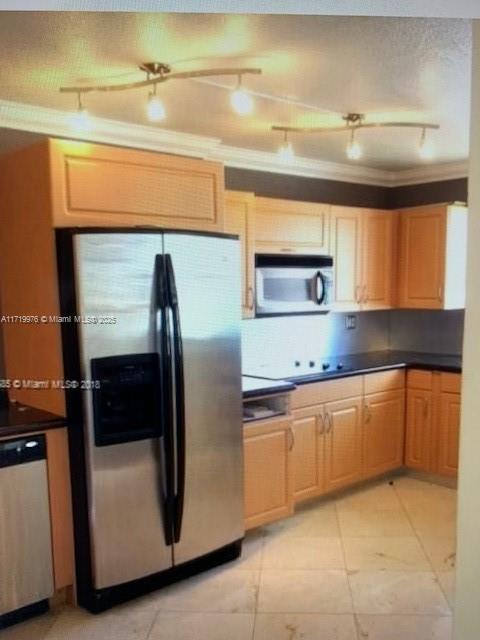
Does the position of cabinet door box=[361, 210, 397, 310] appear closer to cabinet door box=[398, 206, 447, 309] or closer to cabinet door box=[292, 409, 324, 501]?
cabinet door box=[398, 206, 447, 309]

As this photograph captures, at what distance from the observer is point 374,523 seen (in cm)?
353

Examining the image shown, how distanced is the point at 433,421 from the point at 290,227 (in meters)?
1.78

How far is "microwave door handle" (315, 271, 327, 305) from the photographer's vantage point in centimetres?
387

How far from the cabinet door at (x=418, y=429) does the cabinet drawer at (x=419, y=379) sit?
0.04 meters

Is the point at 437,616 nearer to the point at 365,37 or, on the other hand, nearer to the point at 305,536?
the point at 305,536

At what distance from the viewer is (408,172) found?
4.68m

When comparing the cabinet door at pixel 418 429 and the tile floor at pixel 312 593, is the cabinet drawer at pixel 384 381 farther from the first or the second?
the tile floor at pixel 312 593

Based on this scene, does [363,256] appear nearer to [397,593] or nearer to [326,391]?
[326,391]

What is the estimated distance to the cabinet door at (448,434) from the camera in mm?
3959

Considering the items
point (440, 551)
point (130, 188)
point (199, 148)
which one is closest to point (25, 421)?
point (130, 188)

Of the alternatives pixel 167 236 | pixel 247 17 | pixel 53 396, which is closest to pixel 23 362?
pixel 53 396

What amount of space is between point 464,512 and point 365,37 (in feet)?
5.27

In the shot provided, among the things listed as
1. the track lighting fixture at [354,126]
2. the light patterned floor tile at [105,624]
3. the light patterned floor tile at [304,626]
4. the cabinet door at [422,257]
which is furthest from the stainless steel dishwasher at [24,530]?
the cabinet door at [422,257]

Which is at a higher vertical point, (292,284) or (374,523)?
(292,284)
